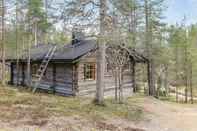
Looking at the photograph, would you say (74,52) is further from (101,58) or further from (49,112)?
(49,112)

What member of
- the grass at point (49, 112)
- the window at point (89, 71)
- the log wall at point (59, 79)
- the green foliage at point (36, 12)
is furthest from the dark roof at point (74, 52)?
the green foliage at point (36, 12)

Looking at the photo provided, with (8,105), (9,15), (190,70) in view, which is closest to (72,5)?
(8,105)

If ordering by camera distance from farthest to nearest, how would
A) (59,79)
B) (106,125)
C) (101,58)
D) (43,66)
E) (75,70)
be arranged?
(43,66), (59,79), (75,70), (101,58), (106,125)

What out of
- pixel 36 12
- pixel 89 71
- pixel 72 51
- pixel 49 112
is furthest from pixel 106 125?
pixel 36 12

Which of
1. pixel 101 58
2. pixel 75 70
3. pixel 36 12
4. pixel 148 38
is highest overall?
pixel 36 12

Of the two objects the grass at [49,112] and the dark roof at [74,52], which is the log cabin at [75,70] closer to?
the dark roof at [74,52]

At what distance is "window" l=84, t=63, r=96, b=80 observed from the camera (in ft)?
68.7

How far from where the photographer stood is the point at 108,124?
11570 mm

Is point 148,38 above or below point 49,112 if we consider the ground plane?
above

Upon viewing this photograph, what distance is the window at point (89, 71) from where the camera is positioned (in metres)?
20.9

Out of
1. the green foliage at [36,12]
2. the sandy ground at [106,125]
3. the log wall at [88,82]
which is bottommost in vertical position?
the sandy ground at [106,125]

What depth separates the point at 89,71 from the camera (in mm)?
21312

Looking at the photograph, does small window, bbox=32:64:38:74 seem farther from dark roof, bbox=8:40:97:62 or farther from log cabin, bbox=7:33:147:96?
dark roof, bbox=8:40:97:62

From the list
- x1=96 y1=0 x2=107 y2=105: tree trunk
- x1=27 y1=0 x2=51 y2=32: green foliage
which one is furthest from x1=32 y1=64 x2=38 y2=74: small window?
x1=96 y1=0 x2=107 y2=105: tree trunk
